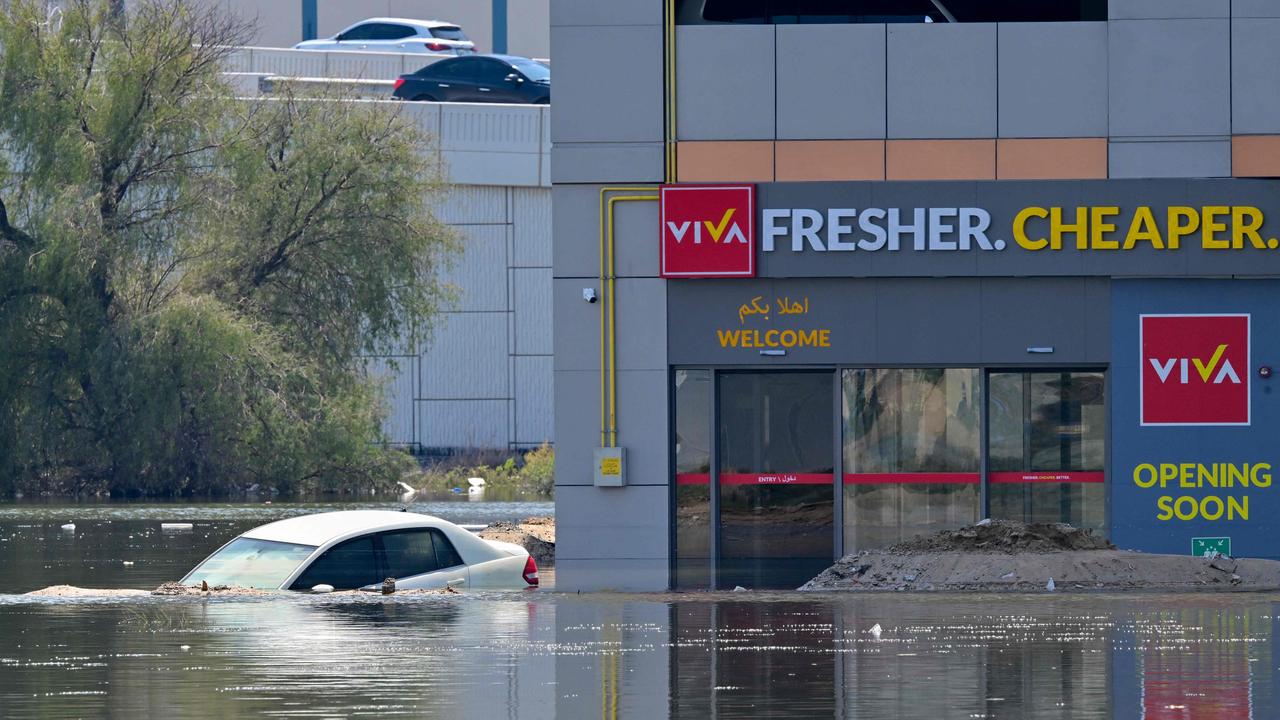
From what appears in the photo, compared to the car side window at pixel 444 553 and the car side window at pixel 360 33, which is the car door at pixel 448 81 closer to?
the car side window at pixel 360 33

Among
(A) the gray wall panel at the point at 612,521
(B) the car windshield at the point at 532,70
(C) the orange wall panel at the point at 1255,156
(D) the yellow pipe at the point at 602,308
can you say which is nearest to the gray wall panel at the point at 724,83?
(D) the yellow pipe at the point at 602,308

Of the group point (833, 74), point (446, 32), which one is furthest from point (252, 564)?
point (446, 32)

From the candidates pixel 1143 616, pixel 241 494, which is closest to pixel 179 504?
→ pixel 241 494

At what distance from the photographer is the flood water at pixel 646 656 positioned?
11.1m

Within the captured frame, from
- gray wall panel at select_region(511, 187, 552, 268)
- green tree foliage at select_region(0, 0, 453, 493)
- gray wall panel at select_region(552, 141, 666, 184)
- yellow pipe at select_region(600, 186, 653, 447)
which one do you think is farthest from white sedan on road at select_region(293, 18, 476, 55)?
yellow pipe at select_region(600, 186, 653, 447)

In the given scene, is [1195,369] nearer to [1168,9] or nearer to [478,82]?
[1168,9]

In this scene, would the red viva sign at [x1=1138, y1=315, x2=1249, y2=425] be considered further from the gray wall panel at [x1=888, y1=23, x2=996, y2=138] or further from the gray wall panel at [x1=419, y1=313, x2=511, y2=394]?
the gray wall panel at [x1=419, y1=313, x2=511, y2=394]

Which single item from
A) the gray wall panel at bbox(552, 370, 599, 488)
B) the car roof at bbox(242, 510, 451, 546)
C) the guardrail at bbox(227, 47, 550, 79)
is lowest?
the car roof at bbox(242, 510, 451, 546)

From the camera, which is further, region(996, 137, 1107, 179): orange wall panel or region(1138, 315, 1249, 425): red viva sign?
region(996, 137, 1107, 179): orange wall panel

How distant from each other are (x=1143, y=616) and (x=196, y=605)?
8.09 metres

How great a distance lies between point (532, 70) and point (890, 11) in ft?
120

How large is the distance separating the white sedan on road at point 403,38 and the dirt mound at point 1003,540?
4808 centimetres

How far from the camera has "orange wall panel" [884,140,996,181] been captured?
21.9 meters

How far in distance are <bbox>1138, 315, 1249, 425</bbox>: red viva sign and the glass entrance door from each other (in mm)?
3600
